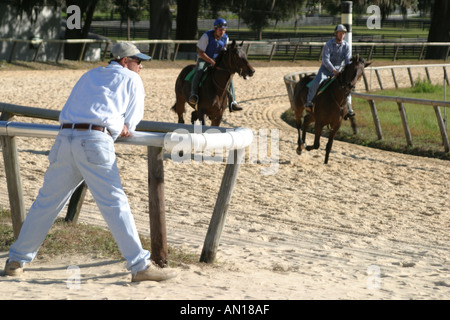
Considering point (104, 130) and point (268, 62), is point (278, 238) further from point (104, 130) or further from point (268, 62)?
point (268, 62)

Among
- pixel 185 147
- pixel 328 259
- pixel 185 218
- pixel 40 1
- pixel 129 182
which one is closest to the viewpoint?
pixel 185 147

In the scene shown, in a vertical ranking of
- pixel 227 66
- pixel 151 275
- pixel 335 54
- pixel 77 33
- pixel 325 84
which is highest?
pixel 335 54

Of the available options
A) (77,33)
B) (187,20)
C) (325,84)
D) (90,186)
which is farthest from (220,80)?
(187,20)

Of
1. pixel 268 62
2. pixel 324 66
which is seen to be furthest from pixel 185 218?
pixel 268 62

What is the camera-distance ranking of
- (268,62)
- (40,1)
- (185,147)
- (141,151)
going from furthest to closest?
(268,62), (40,1), (141,151), (185,147)

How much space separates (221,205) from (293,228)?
2.33 m

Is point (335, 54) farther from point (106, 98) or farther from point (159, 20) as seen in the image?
point (159, 20)

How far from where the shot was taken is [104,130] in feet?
16.8

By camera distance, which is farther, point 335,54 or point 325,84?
point 325,84

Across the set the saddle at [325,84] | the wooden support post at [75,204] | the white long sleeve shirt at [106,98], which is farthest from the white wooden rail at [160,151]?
the saddle at [325,84]

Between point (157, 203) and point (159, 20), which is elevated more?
point (157, 203)

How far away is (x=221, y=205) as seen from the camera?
6027 millimetres

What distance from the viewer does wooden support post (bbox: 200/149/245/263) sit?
5.97 m
